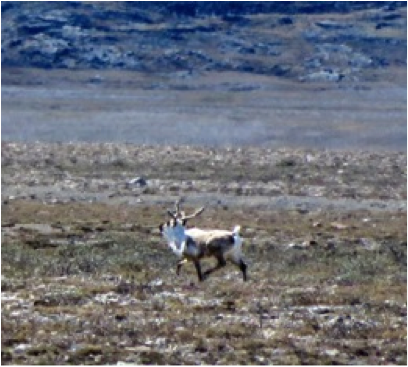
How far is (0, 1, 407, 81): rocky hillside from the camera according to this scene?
96500 millimetres

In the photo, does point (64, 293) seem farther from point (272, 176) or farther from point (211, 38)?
point (211, 38)

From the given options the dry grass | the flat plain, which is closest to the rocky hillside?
the flat plain

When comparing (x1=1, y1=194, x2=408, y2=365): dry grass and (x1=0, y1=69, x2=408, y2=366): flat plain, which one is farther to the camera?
(x1=0, y1=69, x2=408, y2=366): flat plain

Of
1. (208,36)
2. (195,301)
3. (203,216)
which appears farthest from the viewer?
(208,36)

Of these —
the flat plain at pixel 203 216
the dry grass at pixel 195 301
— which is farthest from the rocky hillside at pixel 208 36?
the dry grass at pixel 195 301

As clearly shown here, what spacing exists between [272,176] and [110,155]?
927cm

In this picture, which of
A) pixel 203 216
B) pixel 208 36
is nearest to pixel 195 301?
pixel 203 216

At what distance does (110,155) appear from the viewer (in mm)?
58094

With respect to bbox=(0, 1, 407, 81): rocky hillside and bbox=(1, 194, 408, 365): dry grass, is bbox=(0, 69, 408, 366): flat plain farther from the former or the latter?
bbox=(0, 1, 407, 81): rocky hillside

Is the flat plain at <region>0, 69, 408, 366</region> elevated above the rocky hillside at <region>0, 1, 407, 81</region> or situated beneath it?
elevated above

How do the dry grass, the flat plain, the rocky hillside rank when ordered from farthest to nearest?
the rocky hillside, the flat plain, the dry grass

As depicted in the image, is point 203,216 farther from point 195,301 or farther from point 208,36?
point 208,36

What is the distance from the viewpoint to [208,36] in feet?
356

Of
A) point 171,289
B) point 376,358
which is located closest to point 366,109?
point 171,289
